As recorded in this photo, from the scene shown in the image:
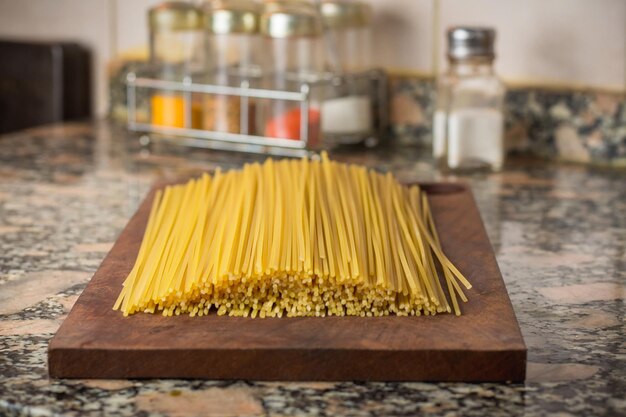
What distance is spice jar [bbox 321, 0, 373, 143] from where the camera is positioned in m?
1.56

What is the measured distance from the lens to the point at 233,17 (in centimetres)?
154

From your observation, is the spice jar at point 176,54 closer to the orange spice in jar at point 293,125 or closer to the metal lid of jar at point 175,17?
the metal lid of jar at point 175,17

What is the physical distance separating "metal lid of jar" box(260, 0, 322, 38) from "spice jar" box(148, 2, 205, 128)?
6.7 inches

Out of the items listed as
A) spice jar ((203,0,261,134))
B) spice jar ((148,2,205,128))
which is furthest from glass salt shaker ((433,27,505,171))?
spice jar ((148,2,205,128))

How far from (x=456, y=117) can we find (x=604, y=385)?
2.68 feet

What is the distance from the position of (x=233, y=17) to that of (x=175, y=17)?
123mm

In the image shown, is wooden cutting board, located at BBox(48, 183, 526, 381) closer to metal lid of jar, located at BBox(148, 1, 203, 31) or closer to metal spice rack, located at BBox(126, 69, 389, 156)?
metal spice rack, located at BBox(126, 69, 389, 156)

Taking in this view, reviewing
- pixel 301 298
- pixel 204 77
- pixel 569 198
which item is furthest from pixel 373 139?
pixel 301 298

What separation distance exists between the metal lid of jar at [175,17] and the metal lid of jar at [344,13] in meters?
0.21

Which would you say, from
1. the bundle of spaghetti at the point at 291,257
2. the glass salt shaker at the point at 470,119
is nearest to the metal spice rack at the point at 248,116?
the glass salt shaker at the point at 470,119

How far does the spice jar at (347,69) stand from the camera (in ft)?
5.13

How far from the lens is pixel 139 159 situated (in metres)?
1.57

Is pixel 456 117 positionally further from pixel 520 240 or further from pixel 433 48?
pixel 520 240

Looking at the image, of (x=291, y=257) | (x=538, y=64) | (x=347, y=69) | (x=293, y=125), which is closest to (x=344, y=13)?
(x=347, y=69)
